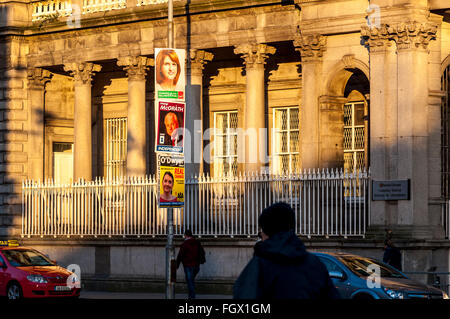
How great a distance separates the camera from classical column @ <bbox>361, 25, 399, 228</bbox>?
2645 cm

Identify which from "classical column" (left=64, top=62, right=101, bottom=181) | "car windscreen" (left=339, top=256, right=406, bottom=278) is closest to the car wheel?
"classical column" (left=64, top=62, right=101, bottom=181)

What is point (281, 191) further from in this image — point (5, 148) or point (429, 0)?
point (5, 148)

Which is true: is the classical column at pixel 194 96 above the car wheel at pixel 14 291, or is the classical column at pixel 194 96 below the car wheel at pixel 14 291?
above

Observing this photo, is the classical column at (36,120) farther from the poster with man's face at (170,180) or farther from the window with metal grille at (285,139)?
the poster with man's face at (170,180)

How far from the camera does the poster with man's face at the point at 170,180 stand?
959 inches

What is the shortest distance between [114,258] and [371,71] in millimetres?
9663

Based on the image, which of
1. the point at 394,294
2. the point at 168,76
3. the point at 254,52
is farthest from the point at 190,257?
the point at 394,294

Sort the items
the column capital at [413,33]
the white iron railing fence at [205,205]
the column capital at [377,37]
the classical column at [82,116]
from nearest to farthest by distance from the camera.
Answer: the column capital at [413,33]
the column capital at [377,37]
the white iron railing fence at [205,205]
the classical column at [82,116]

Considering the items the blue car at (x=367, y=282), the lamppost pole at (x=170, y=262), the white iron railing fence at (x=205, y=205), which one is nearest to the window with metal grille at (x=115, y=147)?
the white iron railing fence at (x=205, y=205)

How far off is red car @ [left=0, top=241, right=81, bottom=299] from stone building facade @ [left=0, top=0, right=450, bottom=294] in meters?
4.28

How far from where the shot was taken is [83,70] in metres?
34.5

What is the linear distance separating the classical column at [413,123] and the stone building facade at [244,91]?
32 mm
